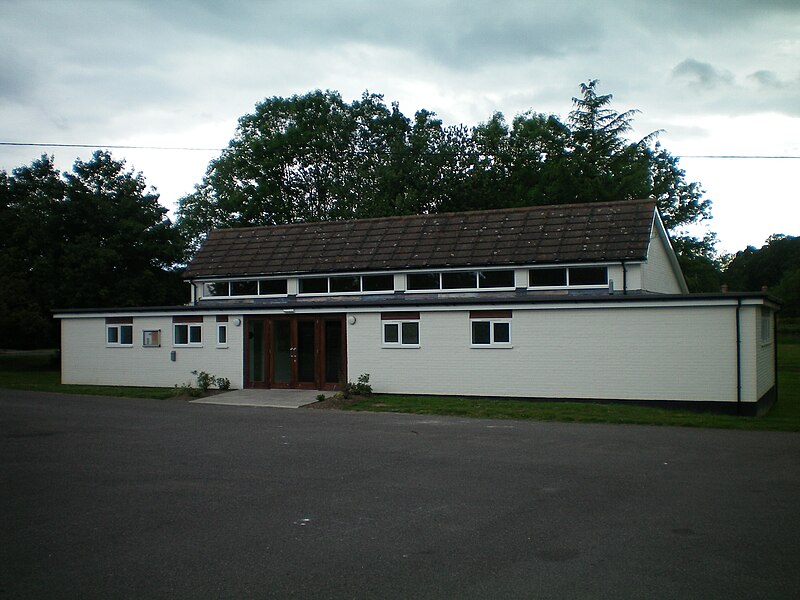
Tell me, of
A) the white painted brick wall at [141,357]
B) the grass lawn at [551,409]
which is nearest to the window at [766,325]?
the grass lawn at [551,409]

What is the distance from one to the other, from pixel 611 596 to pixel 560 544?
4.60 ft

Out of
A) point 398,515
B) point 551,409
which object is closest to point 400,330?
point 551,409

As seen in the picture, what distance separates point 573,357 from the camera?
21984 millimetres

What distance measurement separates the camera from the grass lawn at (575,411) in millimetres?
17562

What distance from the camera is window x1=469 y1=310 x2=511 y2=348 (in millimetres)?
22781

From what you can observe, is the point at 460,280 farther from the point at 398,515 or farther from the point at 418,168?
the point at 418,168

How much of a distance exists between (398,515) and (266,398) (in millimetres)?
15487

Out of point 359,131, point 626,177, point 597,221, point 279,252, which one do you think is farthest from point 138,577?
point 359,131

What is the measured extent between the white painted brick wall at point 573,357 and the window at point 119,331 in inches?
350

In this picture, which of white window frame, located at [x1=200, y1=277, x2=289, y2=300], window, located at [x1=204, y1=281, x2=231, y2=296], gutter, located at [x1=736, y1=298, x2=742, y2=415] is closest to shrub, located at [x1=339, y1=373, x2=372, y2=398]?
white window frame, located at [x1=200, y1=277, x2=289, y2=300]

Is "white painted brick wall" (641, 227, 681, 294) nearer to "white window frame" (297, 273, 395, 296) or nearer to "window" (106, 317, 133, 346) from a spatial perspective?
"white window frame" (297, 273, 395, 296)

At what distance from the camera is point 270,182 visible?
5494cm

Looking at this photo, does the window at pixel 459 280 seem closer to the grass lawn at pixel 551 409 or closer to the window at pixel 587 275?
the window at pixel 587 275

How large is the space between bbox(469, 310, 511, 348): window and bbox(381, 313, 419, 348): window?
185cm
